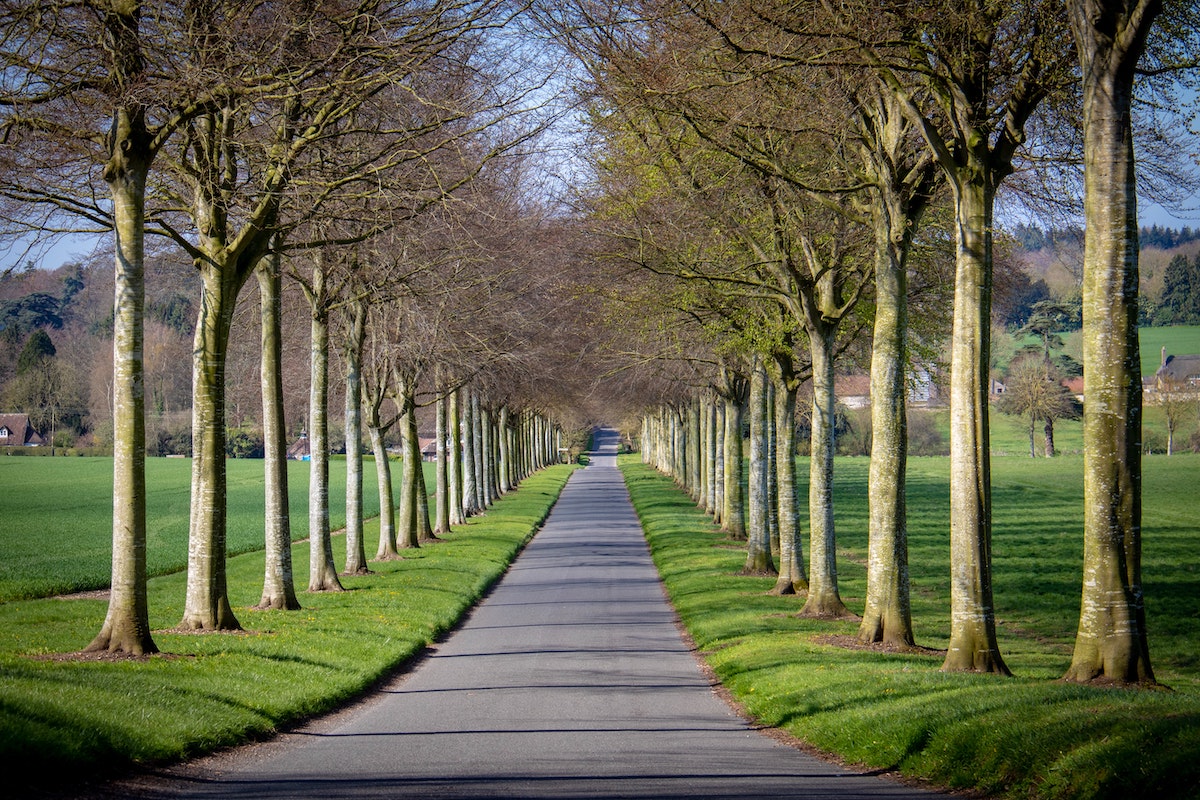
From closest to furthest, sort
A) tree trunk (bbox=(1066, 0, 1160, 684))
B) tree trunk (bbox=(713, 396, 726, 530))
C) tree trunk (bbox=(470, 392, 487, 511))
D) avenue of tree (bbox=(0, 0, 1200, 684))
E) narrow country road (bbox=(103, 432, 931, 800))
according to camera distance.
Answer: narrow country road (bbox=(103, 432, 931, 800)) < tree trunk (bbox=(1066, 0, 1160, 684)) < avenue of tree (bbox=(0, 0, 1200, 684)) < tree trunk (bbox=(713, 396, 726, 530)) < tree trunk (bbox=(470, 392, 487, 511))

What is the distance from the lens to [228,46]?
458 inches

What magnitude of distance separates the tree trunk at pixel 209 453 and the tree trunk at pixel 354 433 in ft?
31.9

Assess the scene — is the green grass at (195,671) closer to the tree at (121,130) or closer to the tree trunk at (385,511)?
the tree at (121,130)

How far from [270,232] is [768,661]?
29.0 feet

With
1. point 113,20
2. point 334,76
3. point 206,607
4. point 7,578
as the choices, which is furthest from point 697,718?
point 7,578

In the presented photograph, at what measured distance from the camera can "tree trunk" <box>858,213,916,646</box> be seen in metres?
14.9

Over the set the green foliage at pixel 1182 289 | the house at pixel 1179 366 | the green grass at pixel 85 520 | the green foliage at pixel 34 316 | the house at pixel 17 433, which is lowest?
the green grass at pixel 85 520

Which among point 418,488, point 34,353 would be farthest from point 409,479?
point 34,353

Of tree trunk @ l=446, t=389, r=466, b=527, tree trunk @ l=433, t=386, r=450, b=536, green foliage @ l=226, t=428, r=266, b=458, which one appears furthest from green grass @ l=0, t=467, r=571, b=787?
green foliage @ l=226, t=428, r=266, b=458

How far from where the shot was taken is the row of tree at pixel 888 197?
10.2 m

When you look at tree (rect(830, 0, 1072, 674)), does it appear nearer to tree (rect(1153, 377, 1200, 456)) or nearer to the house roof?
tree (rect(1153, 377, 1200, 456))

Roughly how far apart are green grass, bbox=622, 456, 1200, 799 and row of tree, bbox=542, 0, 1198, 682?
121cm

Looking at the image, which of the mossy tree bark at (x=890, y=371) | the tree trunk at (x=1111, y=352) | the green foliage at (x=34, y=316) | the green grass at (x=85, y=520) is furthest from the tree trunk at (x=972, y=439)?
the green foliage at (x=34, y=316)

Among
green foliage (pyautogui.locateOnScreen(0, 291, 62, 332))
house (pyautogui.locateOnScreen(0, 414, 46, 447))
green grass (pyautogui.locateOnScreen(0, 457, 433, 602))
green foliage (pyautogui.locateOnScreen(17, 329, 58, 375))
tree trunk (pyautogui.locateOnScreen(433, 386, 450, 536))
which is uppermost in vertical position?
Result: green foliage (pyautogui.locateOnScreen(0, 291, 62, 332))
